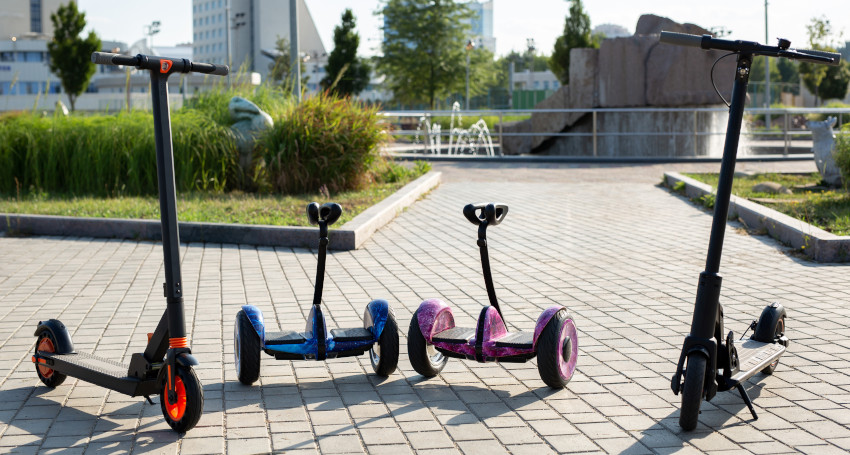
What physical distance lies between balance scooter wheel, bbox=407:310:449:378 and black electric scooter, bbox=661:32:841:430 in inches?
49.6

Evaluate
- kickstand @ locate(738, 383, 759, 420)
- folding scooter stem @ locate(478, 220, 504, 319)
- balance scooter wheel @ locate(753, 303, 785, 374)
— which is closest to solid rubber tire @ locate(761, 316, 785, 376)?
balance scooter wheel @ locate(753, 303, 785, 374)

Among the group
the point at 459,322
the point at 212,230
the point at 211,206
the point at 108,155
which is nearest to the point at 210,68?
the point at 459,322

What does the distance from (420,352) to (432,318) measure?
0.58 ft

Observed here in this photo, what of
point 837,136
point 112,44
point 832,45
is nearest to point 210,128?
point 837,136

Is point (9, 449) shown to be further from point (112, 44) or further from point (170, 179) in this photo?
point (112, 44)

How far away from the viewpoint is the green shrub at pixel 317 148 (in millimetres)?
11984

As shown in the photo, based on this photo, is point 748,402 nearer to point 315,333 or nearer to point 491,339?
point 491,339

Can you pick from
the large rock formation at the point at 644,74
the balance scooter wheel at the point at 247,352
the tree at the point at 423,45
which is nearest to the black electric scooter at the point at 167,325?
the balance scooter wheel at the point at 247,352

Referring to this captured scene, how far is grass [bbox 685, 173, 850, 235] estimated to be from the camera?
356 inches

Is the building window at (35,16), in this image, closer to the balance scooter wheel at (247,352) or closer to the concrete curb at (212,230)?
the concrete curb at (212,230)

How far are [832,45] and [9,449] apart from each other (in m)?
45.3

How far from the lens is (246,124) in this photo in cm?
1241

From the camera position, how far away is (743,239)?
29.7 ft

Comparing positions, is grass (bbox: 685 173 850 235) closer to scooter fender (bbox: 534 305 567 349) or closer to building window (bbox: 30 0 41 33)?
scooter fender (bbox: 534 305 567 349)
